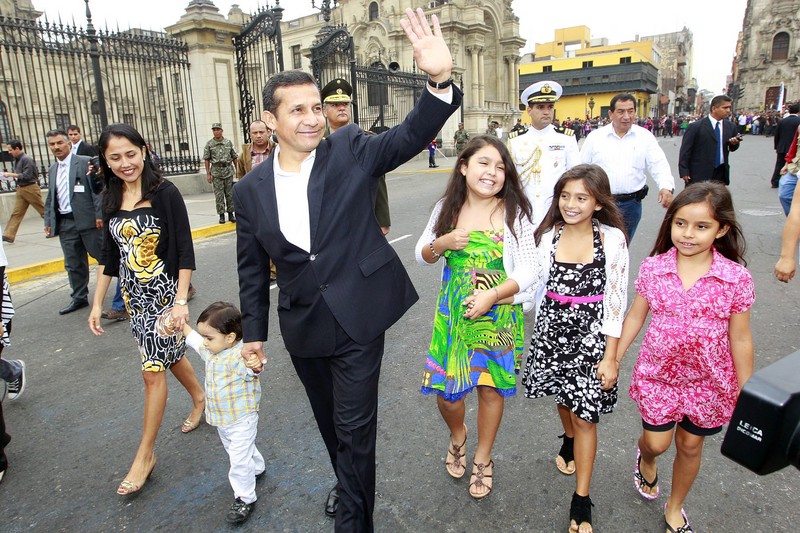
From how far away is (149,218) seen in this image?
3.16 meters

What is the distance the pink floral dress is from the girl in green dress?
1.98ft

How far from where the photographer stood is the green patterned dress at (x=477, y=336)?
2.77m

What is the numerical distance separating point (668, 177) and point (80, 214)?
6.33 m

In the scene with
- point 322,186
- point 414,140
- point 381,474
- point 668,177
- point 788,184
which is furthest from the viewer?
point 788,184

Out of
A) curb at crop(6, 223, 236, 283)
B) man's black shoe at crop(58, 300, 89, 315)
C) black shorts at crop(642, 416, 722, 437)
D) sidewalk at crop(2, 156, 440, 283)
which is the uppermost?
black shorts at crop(642, 416, 722, 437)

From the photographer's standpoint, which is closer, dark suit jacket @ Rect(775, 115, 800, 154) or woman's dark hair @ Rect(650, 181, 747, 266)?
woman's dark hair @ Rect(650, 181, 747, 266)

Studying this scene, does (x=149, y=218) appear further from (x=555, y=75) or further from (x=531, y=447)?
(x=555, y=75)

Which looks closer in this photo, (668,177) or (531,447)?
(531,447)

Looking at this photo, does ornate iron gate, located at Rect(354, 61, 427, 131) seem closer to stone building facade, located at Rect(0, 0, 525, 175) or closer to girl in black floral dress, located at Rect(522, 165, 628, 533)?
stone building facade, located at Rect(0, 0, 525, 175)

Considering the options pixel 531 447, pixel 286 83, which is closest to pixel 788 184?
pixel 531 447

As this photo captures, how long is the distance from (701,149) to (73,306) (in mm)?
8078

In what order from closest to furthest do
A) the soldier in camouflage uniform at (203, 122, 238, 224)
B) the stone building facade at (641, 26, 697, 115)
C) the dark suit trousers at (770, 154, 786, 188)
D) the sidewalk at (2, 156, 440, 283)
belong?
the sidewalk at (2, 156, 440, 283)
the soldier in camouflage uniform at (203, 122, 238, 224)
the dark suit trousers at (770, 154, 786, 188)
the stone building facade at (641, 26, 697, 115)

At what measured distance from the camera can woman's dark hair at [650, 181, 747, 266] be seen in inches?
93.2

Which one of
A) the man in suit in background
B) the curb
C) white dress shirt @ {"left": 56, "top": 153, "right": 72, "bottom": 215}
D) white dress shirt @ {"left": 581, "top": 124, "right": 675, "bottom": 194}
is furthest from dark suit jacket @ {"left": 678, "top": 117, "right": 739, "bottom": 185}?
the curb
